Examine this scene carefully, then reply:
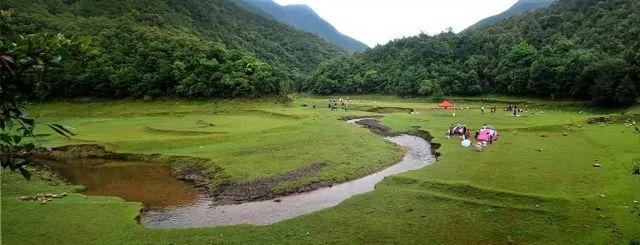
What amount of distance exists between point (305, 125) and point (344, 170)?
65.5 feet

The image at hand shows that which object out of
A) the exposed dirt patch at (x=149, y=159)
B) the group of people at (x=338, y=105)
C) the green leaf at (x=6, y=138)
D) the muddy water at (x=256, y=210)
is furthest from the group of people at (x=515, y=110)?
the green leaf at (x=6, y=138)

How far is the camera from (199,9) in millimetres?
180625

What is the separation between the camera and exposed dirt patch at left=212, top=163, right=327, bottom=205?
84.9 ft

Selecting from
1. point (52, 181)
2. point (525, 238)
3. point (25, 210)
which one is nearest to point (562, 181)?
point (525, 238)

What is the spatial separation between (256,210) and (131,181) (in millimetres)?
11922

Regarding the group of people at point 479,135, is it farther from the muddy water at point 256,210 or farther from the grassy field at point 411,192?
the muddy water at point 256,210

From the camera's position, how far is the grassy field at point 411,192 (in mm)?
18719

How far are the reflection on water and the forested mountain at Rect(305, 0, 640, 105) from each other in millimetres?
51602

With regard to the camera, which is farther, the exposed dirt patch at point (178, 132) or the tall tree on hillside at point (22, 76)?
the exposed dirt patch at point (178, 132)

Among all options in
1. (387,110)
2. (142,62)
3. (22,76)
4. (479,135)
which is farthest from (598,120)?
(142,62)

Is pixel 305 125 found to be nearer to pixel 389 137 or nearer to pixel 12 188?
pixel 389 137

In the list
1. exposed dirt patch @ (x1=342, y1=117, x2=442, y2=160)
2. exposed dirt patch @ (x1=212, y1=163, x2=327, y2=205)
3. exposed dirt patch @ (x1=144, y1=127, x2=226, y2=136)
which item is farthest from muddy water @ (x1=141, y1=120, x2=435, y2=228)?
exposed dirt patch @ (x1=144, y1=127, x2=226, y2=136)

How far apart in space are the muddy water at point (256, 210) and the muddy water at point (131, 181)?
1.84 metres

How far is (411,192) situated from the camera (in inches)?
957
